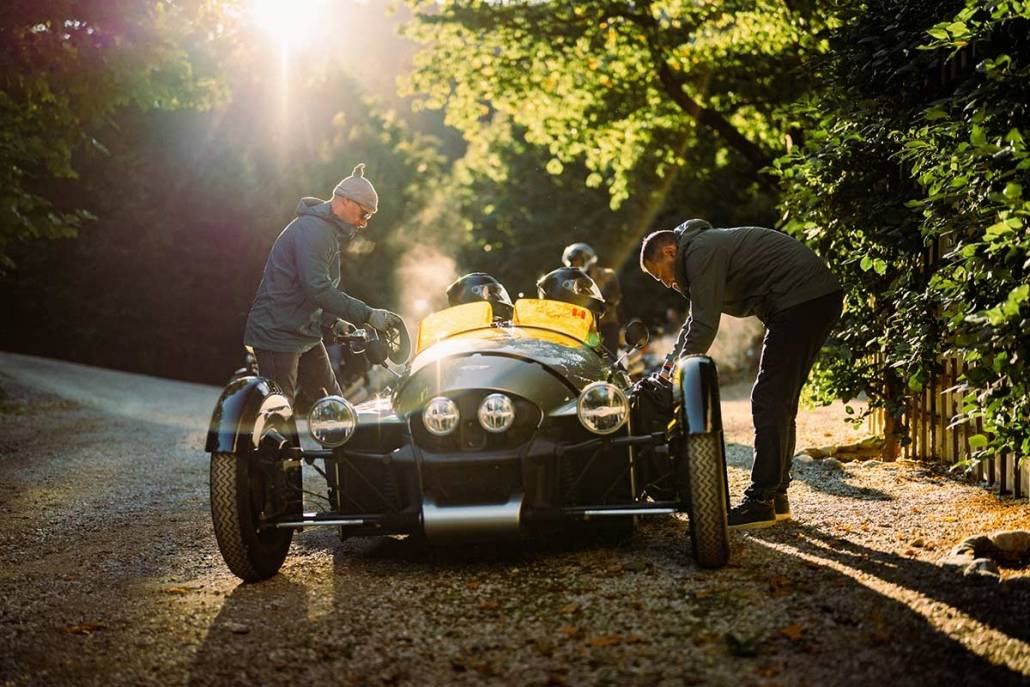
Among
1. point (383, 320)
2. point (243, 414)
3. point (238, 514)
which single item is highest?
point (383, 320)

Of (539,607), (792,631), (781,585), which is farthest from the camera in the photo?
(781,585)

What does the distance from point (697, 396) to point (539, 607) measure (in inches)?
51.7

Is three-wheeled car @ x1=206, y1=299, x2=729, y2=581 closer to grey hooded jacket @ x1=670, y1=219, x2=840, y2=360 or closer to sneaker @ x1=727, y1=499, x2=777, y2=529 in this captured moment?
sneaker @ x1=727, y1=499, x2=777, y2=529

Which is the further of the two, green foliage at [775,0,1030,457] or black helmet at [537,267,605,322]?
black helmet at [537,267,605,322]

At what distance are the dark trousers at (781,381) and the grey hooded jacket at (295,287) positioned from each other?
2.61 meters

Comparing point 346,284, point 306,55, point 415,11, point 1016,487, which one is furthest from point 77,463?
point 306,55

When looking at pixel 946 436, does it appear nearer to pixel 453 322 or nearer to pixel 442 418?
pixel 453 322

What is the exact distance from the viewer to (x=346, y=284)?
3309cm

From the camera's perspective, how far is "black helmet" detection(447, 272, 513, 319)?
7.56 meters

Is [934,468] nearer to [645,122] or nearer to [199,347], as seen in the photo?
[645,122]

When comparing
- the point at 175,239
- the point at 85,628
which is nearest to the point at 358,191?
the point at 85,628

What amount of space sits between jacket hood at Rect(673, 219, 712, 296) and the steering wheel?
1.68 meters

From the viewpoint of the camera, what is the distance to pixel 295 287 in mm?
7055

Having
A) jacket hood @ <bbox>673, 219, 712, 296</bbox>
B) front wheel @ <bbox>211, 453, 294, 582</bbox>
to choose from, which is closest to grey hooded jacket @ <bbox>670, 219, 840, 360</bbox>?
jacket hood @ <bbox>673, 219, 712, 296</bbox>
